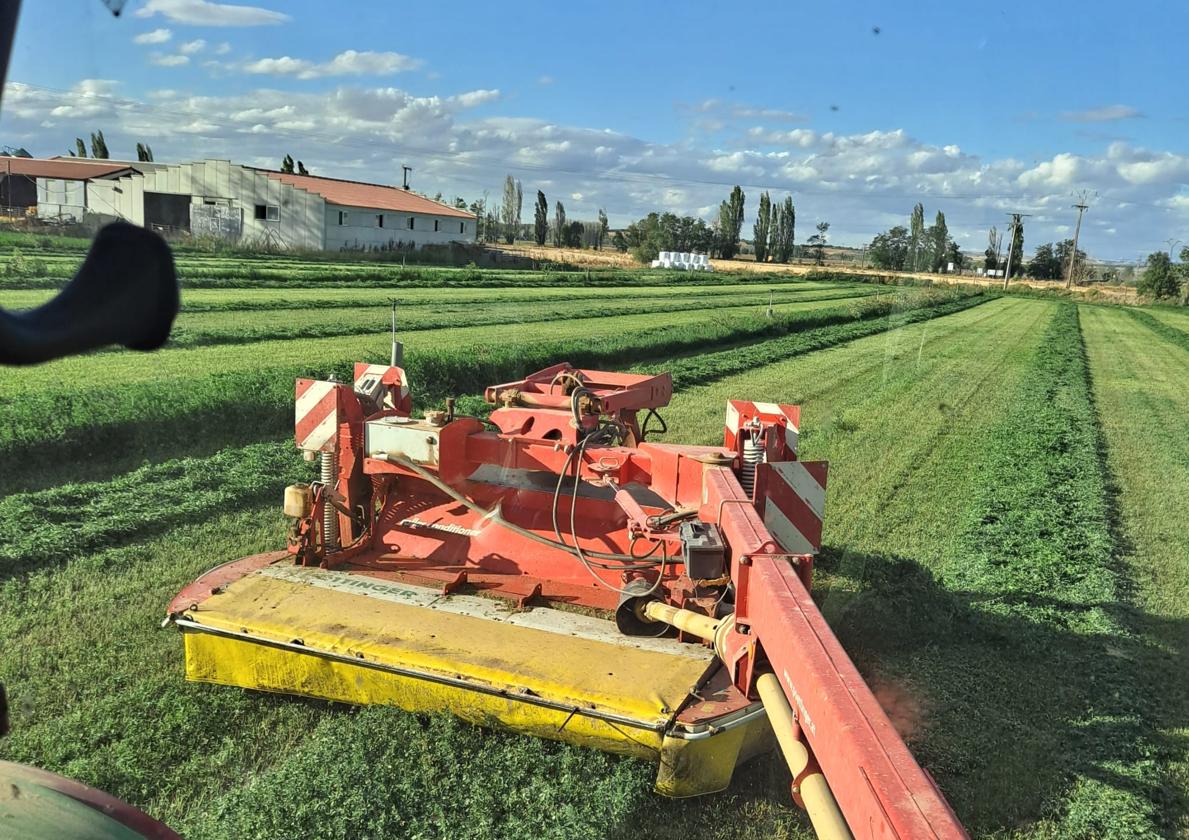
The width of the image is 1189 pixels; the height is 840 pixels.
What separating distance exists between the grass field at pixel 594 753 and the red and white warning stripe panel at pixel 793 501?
802 mm

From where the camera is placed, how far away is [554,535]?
520 cm

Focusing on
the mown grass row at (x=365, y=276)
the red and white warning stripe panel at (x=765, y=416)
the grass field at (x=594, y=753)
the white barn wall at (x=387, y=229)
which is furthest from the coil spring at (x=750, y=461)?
the white barn wall at (x=387, y=229)

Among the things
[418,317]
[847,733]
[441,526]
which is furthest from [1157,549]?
[418,317]

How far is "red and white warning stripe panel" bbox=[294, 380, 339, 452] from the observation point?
16.3 ft

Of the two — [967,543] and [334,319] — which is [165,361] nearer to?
[334,319]

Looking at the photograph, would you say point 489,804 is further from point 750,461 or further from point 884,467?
point 884,467

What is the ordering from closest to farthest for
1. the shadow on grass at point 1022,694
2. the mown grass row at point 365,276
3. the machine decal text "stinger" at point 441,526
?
1. the shadow on grass at point 1022,694
2. the machine decal text "stinger" at point 441,526
3. the mown grass row at point 365,276

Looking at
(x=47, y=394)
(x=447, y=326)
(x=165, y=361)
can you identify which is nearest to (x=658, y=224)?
(x=447, y=326)

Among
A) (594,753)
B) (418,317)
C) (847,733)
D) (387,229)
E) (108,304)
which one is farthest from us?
(387,229)

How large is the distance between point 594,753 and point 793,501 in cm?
175

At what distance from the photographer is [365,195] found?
44188mm

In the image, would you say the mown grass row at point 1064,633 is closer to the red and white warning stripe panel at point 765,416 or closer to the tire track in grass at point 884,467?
the tire track in grass at point 884,467

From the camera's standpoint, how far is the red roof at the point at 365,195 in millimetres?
39906

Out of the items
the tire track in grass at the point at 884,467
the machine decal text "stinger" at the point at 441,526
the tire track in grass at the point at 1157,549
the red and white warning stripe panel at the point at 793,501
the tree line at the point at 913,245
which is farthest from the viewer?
the tree line at the point at 913,245
